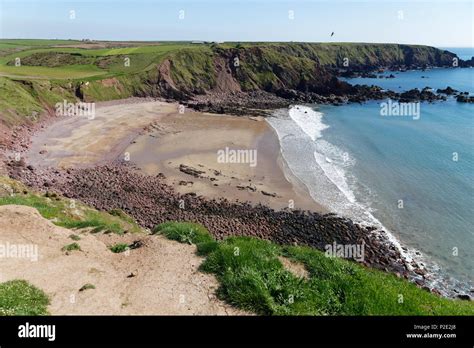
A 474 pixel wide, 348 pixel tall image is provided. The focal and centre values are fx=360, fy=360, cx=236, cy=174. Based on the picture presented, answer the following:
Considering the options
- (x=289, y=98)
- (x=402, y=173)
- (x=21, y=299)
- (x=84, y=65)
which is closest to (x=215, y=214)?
(x=21, y=299)

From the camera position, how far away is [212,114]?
2544 inches

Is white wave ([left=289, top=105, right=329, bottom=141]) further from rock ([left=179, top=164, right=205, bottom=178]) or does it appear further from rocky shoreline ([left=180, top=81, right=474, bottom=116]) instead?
rock ([left=179, top=164, right=205, bottom=178])

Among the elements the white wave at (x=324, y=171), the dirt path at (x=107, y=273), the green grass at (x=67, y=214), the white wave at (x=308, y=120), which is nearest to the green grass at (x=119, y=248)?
the dirt path at (x=107, y=273)

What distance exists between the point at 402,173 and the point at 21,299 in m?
36.9

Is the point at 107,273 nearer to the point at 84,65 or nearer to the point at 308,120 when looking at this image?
the point at 308,120

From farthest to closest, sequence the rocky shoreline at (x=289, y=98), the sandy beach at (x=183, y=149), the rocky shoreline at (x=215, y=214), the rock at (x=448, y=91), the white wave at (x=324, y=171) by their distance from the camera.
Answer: the rock at (x=448, y=91), the rocky shoreline at (x=289, y=98), the sandy beach at (x=183, y=149), the white wave at (x=324, y=171), the rocky shoreline at (x=215, y=214)

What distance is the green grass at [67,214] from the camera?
18.9 m

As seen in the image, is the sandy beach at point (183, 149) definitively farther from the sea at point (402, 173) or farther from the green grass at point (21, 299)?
the green grass at point (21, 299)

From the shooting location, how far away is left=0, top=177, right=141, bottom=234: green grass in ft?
61.9

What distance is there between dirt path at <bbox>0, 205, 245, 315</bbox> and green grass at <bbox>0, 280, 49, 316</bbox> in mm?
327

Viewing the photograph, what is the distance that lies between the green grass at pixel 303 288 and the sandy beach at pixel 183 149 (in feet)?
55.1

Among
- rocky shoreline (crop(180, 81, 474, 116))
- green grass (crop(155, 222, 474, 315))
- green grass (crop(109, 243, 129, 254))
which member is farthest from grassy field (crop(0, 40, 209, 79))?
green grass (crop(155, 222, 474, 315))

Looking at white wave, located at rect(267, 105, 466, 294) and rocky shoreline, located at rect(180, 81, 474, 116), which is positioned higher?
rocky shoreline, located at rect(180, 81, 474, 116)
